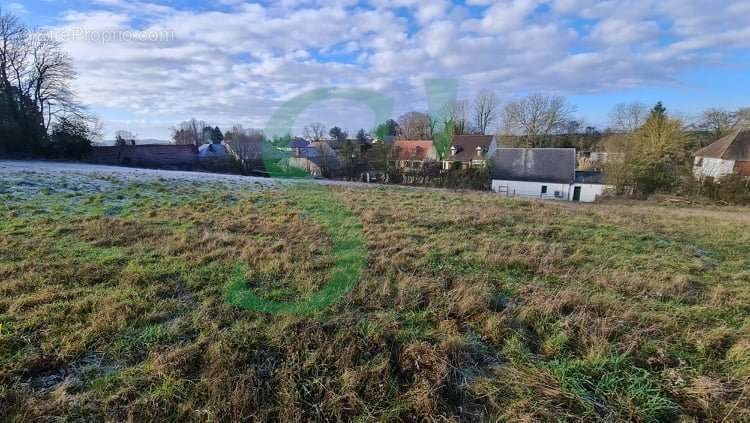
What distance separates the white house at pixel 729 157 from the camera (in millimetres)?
28594

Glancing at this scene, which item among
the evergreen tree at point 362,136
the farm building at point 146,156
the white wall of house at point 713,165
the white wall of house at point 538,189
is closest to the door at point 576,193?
the white wall of house at point 538,189

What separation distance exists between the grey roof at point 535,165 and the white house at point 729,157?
9.75 m

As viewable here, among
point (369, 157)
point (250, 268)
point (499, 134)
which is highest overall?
point (499, 134)

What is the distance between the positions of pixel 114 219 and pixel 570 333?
28.8 ft

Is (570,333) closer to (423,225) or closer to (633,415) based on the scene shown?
(633,415)

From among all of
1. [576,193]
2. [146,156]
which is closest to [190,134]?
[146,156]

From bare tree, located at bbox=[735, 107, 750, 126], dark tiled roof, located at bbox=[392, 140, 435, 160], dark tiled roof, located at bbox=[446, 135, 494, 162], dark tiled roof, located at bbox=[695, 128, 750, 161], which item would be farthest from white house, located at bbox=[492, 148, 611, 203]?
bare tree, located at bbox=[735, 107, 750, 126]

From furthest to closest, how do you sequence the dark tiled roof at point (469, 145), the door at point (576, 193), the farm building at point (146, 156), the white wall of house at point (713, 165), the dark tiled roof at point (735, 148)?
the dark tiled roof at point (469, 145)
the farm building at point (146, 156)
the door at point (576, 193)
the dark tiled roof at point (735, 148)
the white wall of house at point (713, 165)

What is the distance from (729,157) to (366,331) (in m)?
43.0

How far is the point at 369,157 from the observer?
1236 inches

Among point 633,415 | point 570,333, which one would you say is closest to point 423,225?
point 570,333

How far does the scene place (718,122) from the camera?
3950 centimetres

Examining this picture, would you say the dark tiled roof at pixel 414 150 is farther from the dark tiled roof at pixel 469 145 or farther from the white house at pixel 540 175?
the dark tiled roof at pixel 469 145

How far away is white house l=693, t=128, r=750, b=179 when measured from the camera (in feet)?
93.8
